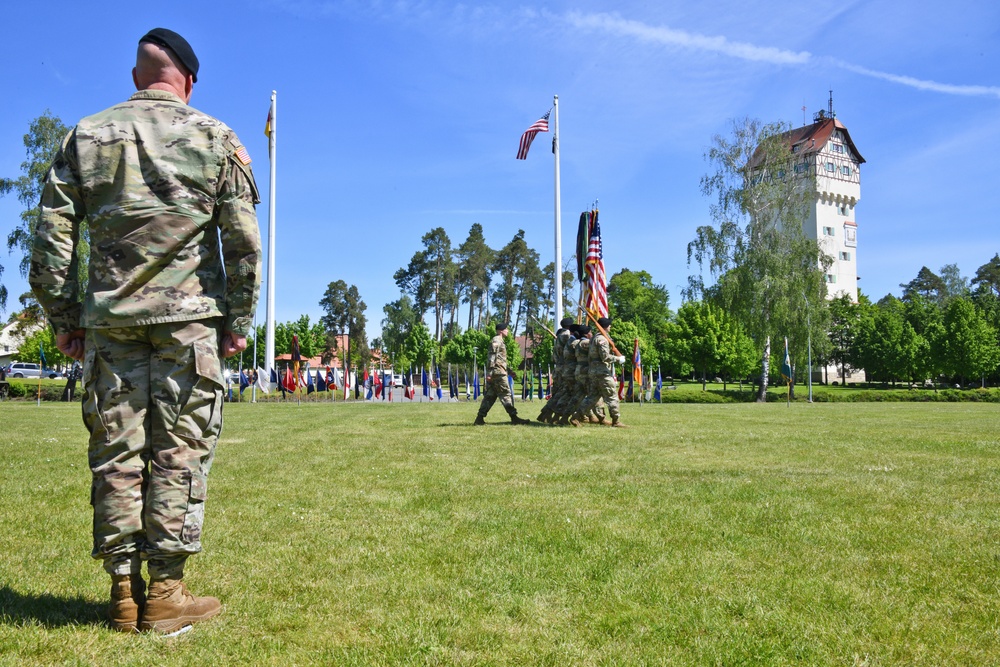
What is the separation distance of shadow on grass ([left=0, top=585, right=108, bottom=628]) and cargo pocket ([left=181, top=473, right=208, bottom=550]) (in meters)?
0.62

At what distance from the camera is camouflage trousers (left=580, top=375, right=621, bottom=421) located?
638 inches

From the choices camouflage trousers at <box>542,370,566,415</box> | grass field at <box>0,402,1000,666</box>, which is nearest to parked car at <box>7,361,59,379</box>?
camouflage trousers at <box>542,370,566,415</box>

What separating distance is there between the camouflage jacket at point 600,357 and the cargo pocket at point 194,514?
12938 mm

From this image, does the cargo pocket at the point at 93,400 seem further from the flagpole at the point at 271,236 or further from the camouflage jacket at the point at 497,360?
the flagpole at the point at 271,236

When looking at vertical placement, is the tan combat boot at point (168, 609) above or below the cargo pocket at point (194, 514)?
below

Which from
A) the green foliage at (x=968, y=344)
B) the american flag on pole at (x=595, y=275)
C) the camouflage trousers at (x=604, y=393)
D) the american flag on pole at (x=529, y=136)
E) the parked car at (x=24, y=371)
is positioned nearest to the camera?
the camouflage trousers at (x=604, y=393)

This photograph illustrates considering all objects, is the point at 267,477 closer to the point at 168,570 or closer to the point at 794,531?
the point at 168,570

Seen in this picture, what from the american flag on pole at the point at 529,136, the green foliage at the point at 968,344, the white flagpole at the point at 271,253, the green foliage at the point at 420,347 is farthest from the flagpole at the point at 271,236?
the green foliage at the point at 968,344

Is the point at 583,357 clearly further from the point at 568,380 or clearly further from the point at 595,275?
the point at 595,275

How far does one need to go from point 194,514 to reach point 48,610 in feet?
3.33

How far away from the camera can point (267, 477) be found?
27.3ft

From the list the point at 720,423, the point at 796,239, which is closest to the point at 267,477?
the point at 720,423

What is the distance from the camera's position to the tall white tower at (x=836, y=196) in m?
78.6

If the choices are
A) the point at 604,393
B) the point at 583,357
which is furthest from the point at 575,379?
the point at 604,393
